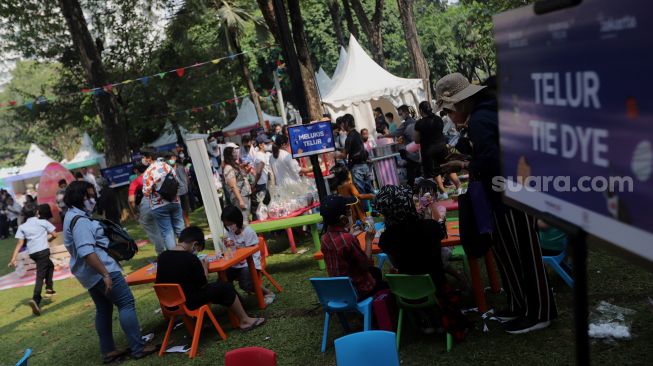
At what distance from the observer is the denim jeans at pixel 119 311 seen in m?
5.59

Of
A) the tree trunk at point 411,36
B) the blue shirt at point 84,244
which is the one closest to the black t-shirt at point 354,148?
the blue shirt at point 84,244

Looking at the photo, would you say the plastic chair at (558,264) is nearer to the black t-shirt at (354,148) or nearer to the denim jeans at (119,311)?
the denim jeans at (119,311)

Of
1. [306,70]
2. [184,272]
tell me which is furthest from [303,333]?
[306,70]

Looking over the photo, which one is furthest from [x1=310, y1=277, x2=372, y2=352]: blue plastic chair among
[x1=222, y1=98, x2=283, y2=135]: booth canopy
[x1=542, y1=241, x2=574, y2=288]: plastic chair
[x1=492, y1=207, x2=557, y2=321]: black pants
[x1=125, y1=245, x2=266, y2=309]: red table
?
[x1=222, y1=98, x2=283, y2=135]: booth canopy

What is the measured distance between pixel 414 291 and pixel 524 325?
879mm

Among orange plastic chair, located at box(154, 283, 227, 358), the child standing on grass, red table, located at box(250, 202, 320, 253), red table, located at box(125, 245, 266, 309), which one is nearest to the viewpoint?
orange plastic chair, located at box(154, 283, 227, 358)

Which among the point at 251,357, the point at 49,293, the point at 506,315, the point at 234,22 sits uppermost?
the point at 234,22

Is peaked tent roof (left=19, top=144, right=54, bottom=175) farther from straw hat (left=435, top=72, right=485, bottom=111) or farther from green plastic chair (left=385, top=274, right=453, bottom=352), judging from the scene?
straw hat (left=435, top=72, right=485, bottom=111)

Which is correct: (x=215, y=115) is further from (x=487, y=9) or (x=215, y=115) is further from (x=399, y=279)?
(x=399, y=279)

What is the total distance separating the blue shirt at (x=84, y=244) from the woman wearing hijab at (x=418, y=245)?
269 cm

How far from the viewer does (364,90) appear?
17953 mm

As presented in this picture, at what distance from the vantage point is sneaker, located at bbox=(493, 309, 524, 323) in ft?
15.0

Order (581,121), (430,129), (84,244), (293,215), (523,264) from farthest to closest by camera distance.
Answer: (430,129) → (293,215) → (84,244) → (523,264) → (581,121)
